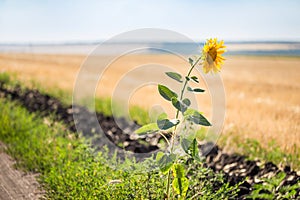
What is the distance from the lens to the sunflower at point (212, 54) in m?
2.12

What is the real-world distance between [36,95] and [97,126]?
2.17 metres

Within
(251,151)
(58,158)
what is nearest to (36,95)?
(58,158)

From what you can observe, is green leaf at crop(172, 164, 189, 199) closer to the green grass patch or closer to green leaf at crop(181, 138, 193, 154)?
green leaf at crop(181, 138, 193, 154)

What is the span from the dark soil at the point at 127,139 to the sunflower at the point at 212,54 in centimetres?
102

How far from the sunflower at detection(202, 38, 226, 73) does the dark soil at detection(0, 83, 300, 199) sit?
3.34 ft

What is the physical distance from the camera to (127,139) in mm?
4574

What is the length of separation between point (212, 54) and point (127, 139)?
102 inches

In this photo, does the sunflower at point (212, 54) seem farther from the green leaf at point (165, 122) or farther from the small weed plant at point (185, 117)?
the green leaf at point (165, 122)

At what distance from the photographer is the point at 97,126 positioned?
499cm

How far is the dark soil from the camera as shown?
10.7 feet

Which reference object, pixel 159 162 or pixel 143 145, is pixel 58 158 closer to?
pixel 143 145

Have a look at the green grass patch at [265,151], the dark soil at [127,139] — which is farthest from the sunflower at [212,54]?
the green grass patch at [265,151]

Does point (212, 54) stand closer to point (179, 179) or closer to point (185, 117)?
point (185, 117)

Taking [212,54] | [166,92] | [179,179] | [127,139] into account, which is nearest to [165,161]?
[179,179]
